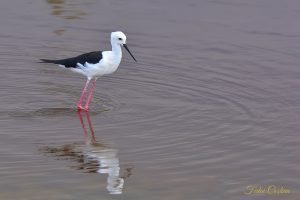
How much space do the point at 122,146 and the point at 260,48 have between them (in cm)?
574

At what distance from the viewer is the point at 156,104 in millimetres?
11617

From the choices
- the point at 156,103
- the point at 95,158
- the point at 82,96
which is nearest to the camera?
the point at 95,158

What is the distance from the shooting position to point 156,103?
11.7 m

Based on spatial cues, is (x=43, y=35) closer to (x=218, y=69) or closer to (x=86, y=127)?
(x=218, y=69)

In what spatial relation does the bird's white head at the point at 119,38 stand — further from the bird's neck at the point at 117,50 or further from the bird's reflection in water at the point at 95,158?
the bird's reflection in water at the point at 95,158

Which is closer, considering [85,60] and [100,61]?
[100,61]

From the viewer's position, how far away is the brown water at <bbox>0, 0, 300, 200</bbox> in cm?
884

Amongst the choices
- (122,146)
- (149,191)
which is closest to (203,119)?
(122,146)

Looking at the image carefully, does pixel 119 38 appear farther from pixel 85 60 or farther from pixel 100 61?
pixel 85 60

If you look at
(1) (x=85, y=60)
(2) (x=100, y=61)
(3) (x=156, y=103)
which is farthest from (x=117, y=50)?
(3) (x=156, y=103)

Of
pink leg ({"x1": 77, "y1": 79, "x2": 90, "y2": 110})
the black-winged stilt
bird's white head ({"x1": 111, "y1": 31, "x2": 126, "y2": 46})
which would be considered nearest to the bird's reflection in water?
pink leg ({"x1": 77, "y1": 79, "x2": 90, "y2": 110})

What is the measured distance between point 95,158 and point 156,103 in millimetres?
2356

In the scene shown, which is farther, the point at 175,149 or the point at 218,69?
the point at 218,69

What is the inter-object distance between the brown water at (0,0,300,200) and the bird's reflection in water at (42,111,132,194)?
0.04ft
